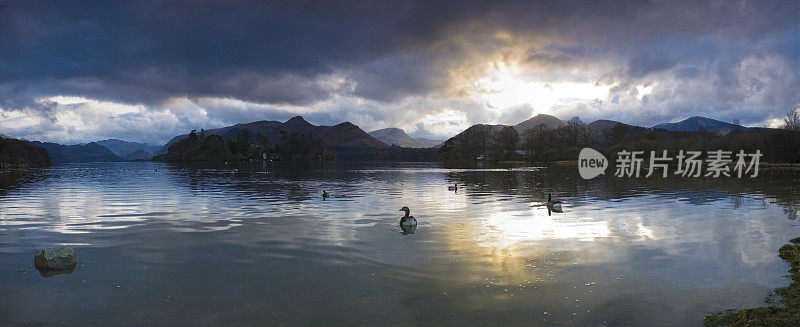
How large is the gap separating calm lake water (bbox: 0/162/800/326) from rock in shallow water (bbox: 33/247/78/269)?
355 mm

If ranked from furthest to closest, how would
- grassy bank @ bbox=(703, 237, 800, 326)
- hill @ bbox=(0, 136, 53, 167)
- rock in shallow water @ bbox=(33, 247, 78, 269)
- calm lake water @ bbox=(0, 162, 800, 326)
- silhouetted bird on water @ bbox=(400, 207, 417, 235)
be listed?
hill @ bbox=(0, 136, 53, 167), silhouetted bird on water @ bbox=(400, 207, 417, 235), rock in shallow water @ bbox=(33, 247, 78, 269), calm lake water @ bbox=(0, 162, 800, 326), grassy bank @ bbox=(703, 237, 800, 326)

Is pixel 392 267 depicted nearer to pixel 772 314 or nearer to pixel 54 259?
pixel 772 314

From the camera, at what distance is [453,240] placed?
1978cm

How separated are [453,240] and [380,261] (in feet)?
16.2

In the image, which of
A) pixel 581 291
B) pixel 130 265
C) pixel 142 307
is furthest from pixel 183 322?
pixel 581 291

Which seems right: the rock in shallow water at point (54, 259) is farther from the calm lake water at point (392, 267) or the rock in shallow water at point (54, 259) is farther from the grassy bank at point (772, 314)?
the grassy bank at point (772, 314)

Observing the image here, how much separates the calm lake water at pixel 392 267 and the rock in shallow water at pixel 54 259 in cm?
35

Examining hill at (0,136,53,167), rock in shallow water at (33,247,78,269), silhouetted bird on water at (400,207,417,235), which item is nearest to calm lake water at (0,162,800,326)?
rock in shallow water at (33,247,78,269)

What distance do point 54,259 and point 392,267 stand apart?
A: 38.6 feet

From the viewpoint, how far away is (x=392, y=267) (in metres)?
15.1

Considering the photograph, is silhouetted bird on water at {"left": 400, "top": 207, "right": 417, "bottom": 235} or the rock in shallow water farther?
silhouetted bird on water at {"left": 400, "top": 207, "right": 417, "bottom": 235}

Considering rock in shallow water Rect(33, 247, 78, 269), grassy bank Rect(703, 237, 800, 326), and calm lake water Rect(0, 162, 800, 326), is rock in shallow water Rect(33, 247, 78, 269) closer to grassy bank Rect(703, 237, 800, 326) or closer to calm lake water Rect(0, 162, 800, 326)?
calm lake water Rect(0, 162, 800, 326)

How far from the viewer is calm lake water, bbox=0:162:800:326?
11000 mm

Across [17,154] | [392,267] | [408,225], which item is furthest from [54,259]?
[17,154]
